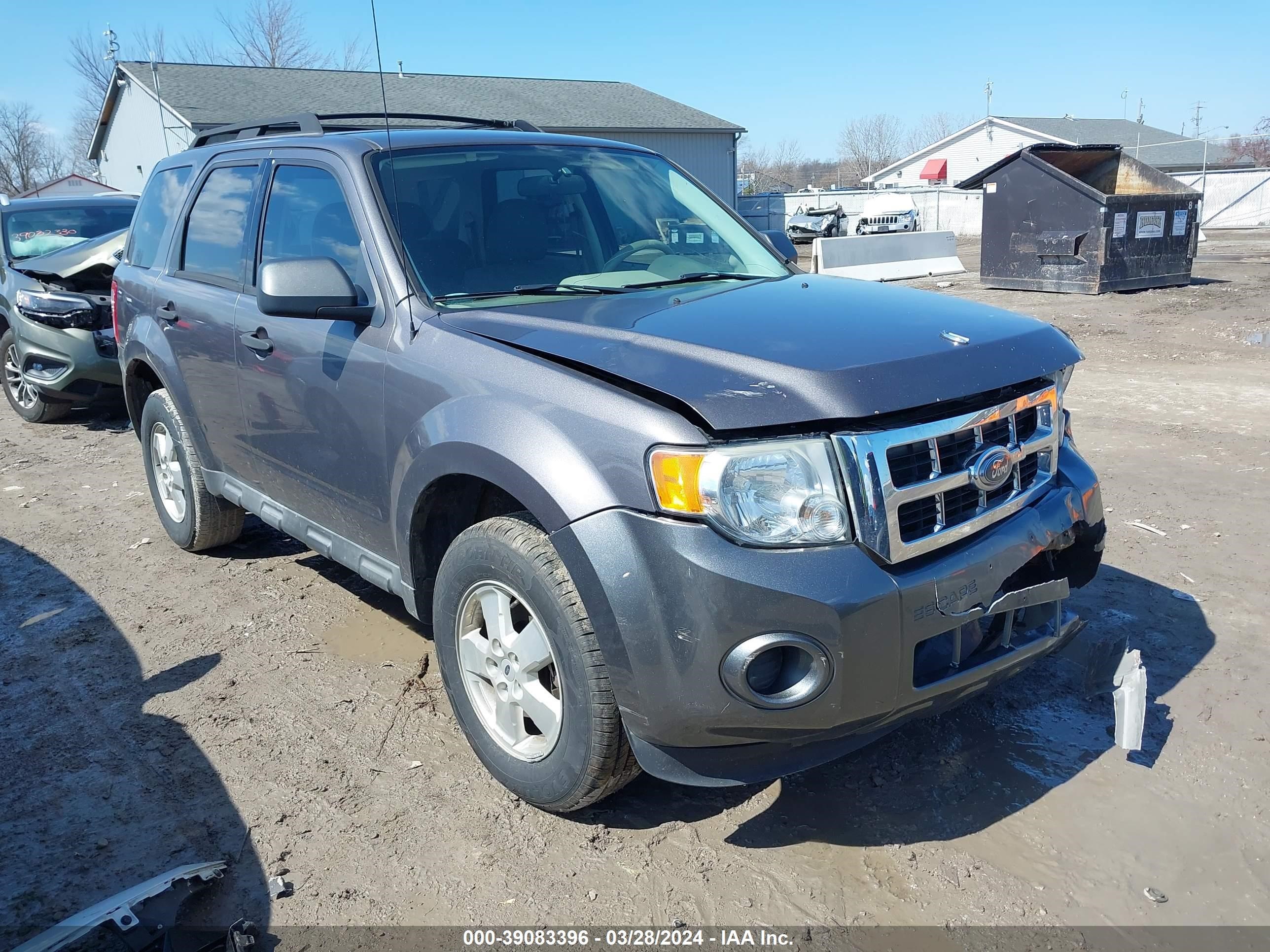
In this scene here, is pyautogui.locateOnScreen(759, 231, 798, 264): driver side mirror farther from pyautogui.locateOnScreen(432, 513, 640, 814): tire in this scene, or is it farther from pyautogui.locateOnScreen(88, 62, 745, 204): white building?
pyautogui.locateOnScreen(88, 62, 745, 204): white building

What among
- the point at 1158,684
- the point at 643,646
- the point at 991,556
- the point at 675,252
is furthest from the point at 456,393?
the point at 1158,684

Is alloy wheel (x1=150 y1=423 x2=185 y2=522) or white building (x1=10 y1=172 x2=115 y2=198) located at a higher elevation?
white building (x1=10 y1=172 x2=115 y2=198)

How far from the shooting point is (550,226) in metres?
3.64

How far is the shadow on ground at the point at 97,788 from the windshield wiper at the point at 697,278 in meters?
2.14

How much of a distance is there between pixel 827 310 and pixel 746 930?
1.74 meters

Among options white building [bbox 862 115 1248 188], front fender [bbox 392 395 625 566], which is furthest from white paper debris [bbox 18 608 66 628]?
white building [bbox 862 115 1248 188]

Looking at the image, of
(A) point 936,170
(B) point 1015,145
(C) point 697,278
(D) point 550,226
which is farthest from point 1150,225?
(A) point 936,170

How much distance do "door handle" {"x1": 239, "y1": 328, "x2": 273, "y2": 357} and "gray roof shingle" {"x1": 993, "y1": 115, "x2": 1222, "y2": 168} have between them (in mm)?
65049

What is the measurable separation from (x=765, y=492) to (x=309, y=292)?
1670mm

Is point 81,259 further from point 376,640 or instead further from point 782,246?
point 782,246

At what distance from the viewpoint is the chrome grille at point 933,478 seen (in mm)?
2344

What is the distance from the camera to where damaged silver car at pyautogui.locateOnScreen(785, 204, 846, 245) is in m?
36.0

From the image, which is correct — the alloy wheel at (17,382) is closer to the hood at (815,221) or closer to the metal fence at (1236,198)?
the hood at (815,221)

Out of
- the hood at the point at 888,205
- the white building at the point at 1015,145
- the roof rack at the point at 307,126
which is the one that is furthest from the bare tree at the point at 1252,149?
the roof rack at the point at 307,126
